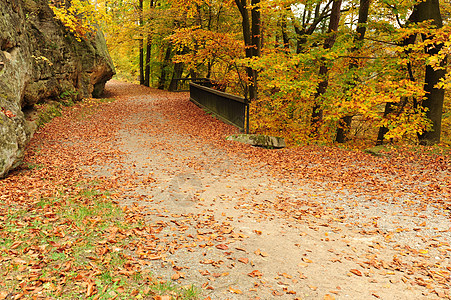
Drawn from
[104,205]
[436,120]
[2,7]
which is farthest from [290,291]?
[2,7]

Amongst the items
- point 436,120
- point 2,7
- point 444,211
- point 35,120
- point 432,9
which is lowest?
point 444,211

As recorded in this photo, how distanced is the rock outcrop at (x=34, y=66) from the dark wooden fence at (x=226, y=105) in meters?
6.34

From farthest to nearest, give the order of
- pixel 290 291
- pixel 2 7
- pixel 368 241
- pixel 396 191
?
pixel 2 7
pixel 396 191
pixel 368 241
pixel 290 291

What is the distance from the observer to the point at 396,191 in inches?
258

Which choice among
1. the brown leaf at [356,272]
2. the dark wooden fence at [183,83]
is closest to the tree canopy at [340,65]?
the dark wooden fence at [183,83]

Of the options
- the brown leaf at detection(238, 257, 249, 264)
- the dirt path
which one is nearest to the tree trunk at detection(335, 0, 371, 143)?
the dirt path

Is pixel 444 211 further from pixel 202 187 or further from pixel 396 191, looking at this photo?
pixel 202 187

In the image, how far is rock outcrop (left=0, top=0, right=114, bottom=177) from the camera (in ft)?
22.7

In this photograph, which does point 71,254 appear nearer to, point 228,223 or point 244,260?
point 244,260

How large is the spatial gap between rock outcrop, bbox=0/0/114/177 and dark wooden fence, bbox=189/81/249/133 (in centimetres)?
634

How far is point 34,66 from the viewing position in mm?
12172

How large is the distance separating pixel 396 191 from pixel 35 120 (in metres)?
11.4

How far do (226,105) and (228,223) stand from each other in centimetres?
909

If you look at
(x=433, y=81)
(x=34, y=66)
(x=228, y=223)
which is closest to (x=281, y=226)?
(x=228, y=223)
